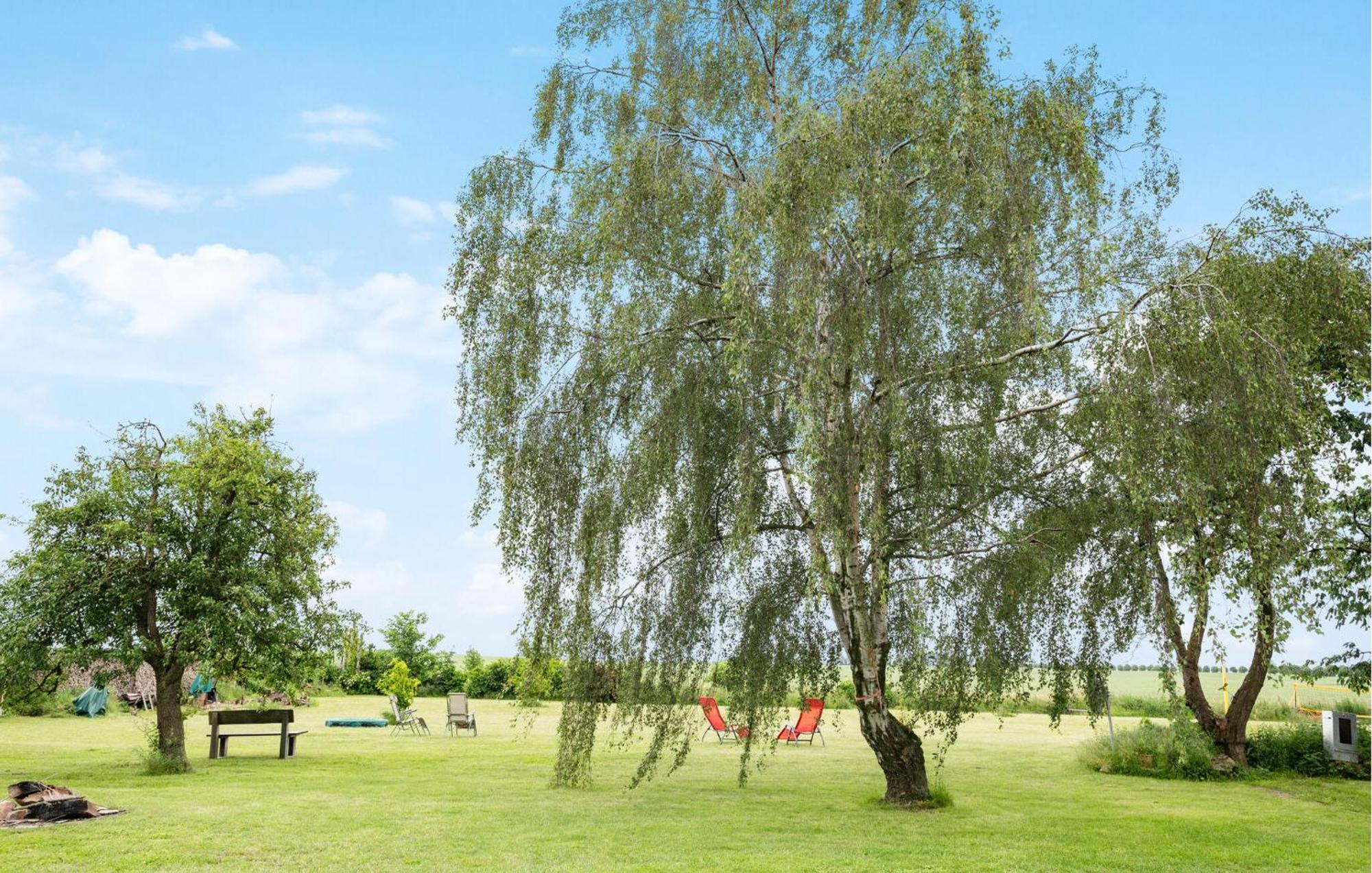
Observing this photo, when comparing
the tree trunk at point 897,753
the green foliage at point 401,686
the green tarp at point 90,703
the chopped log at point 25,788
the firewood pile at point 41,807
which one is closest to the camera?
the firewood pile at point 41,807

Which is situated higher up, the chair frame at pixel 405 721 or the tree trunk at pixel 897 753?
the tree trunk at pixel 897 753

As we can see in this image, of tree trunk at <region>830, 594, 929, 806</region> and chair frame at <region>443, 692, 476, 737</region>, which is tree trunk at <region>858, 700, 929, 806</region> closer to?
tree trunk at <region>830, 594, 929, 806</region>

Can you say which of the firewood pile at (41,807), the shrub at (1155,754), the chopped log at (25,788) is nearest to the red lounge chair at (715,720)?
the shrub at (1155,754)

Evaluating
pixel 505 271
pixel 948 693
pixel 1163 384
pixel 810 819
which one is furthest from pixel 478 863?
pixel 1163 384

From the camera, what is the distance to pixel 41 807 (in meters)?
10.2

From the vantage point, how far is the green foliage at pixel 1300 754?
649 inches

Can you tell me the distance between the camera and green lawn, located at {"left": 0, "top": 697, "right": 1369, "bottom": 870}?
8969 mm

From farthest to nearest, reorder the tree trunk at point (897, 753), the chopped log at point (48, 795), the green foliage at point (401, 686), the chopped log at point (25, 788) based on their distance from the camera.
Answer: the green foliage at point (401, 686), the tree trunk at point (897, 753), the chopped log at point (25, 788), the chopped log at point (48, 795)

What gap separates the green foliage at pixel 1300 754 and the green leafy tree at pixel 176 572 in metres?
14.8

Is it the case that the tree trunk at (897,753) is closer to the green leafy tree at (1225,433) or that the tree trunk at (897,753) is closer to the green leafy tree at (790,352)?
the green leafy tree at (790,352)

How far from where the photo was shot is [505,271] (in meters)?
11.4

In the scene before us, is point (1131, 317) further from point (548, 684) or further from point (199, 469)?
point (199, 469)

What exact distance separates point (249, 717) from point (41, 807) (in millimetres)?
6987

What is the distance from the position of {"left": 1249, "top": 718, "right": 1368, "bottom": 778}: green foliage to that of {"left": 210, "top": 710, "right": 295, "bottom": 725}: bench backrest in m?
15.6
